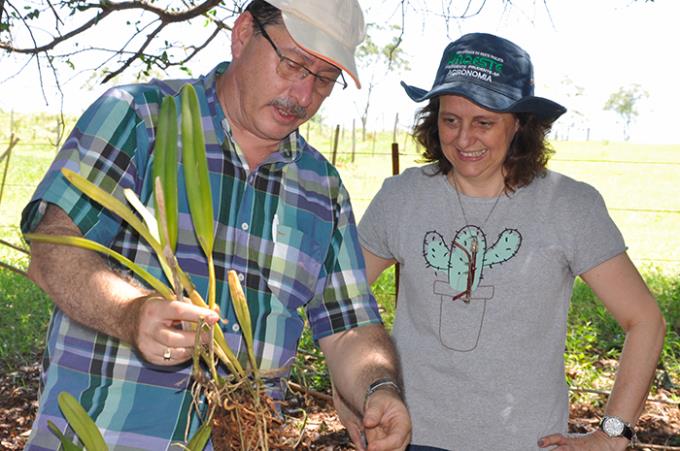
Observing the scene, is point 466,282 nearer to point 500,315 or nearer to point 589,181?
point 500,315

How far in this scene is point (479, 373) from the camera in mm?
1894

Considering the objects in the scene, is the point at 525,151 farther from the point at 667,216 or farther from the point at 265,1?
the point at 667,216

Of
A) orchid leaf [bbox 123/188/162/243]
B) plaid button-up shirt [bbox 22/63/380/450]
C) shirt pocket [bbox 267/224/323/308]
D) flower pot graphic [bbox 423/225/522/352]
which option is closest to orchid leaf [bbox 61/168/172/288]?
orchid leaf [bbox 123/188/162/243]

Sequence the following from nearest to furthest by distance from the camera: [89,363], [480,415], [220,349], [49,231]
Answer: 1. [220,349]
2. [49,231]
3. [89,363]
4. [480,415]

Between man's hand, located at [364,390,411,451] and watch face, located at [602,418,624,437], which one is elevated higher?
man's hand, located at [364,390,411,451]

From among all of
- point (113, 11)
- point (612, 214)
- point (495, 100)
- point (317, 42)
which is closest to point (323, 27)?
point (317, 42)

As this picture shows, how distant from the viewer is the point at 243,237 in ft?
4.98

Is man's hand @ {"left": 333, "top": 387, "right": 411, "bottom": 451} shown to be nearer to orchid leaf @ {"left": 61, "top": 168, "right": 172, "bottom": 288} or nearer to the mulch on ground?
orchid leaf @ {"left": 61, "top": 168, "right": 172, "bottom": 288}

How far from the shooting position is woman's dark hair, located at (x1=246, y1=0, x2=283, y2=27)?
1498mm

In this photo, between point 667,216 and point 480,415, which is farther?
point 667,216

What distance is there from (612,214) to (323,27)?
12.7 meters

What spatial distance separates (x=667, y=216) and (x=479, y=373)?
473 inches

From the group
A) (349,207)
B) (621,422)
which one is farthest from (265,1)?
(621,422)

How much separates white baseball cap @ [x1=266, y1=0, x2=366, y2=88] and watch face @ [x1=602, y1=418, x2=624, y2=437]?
1.02 m
